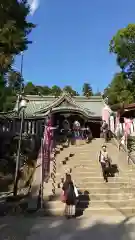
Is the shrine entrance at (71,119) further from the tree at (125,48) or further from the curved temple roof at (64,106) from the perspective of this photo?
the tree at (125,48)

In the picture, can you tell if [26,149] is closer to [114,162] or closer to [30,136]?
[30,136]

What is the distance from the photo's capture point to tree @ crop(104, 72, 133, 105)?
37.7 meters

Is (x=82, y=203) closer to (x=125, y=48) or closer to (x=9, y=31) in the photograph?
(x=9, y=31)

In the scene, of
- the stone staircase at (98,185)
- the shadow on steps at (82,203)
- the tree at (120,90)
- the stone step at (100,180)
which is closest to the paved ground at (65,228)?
the shadow on steps at (82,203)

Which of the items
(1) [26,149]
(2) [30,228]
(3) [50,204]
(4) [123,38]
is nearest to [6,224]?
(2) [30,228]

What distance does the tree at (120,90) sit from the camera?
37.7 meters

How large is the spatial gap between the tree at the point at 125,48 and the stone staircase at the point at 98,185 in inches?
828

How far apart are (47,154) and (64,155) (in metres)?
4.02

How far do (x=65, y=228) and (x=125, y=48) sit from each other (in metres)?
30.3

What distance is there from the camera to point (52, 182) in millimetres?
13789

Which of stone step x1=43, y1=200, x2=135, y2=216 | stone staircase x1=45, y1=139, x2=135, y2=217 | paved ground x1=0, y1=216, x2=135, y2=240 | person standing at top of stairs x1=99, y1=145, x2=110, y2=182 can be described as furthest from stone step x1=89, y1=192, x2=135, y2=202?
paved ground x1=0, y1=216, x2=135, y2=240

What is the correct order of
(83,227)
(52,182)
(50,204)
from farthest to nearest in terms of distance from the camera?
(52,182)
(50,204)
(83,227)

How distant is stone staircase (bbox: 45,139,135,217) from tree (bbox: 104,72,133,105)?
20101mm

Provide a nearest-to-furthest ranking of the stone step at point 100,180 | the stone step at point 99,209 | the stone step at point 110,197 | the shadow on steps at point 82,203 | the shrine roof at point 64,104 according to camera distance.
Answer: the stone step at point 99,209, the shadow on steps at point 82,203, the stone step at point 110,197, the stone step at point 100,180, the shrine roof at point 64,104
